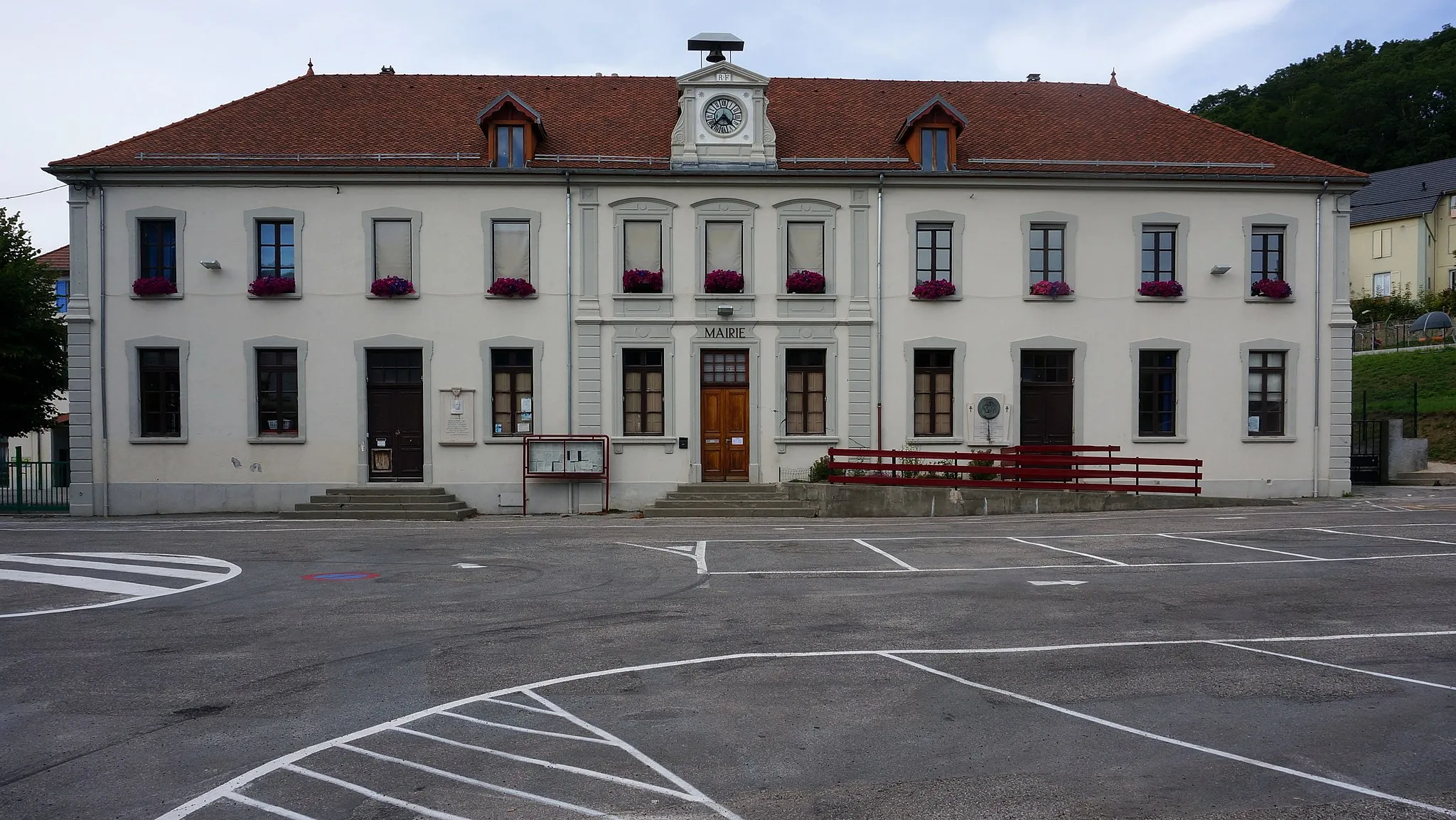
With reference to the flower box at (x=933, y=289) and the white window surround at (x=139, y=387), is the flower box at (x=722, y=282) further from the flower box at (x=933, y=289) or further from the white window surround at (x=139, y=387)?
the white window surround at (x=139, y=387)

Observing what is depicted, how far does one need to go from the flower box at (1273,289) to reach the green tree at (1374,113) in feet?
178

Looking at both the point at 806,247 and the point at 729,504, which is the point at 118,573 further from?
the point at 806,247

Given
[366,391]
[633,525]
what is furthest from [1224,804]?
[366,391]

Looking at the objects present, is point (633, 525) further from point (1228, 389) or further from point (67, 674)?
point (1228, 389)

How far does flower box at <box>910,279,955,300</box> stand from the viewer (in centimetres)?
2342

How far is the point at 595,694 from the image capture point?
713 centimetres

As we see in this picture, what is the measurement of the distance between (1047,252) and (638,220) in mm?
10200

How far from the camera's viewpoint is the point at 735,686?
7.37m

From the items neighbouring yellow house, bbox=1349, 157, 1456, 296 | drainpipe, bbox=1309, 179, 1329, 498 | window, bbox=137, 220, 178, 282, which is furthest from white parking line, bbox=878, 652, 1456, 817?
neighbouring yellow house, bbox=1349, 157, 1456, 296

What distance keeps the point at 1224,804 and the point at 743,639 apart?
15.0ft

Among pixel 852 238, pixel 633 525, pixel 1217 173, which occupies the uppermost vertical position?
pixel 1217 173

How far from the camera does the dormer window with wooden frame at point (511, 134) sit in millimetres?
23172

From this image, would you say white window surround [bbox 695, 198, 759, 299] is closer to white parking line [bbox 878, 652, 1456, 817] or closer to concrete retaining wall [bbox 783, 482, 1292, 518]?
concrete retaining wall [bbox 783, 482, 1292, 518]

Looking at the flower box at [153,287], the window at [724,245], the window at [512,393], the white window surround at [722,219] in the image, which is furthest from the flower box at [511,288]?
the flower box at [153,287]
